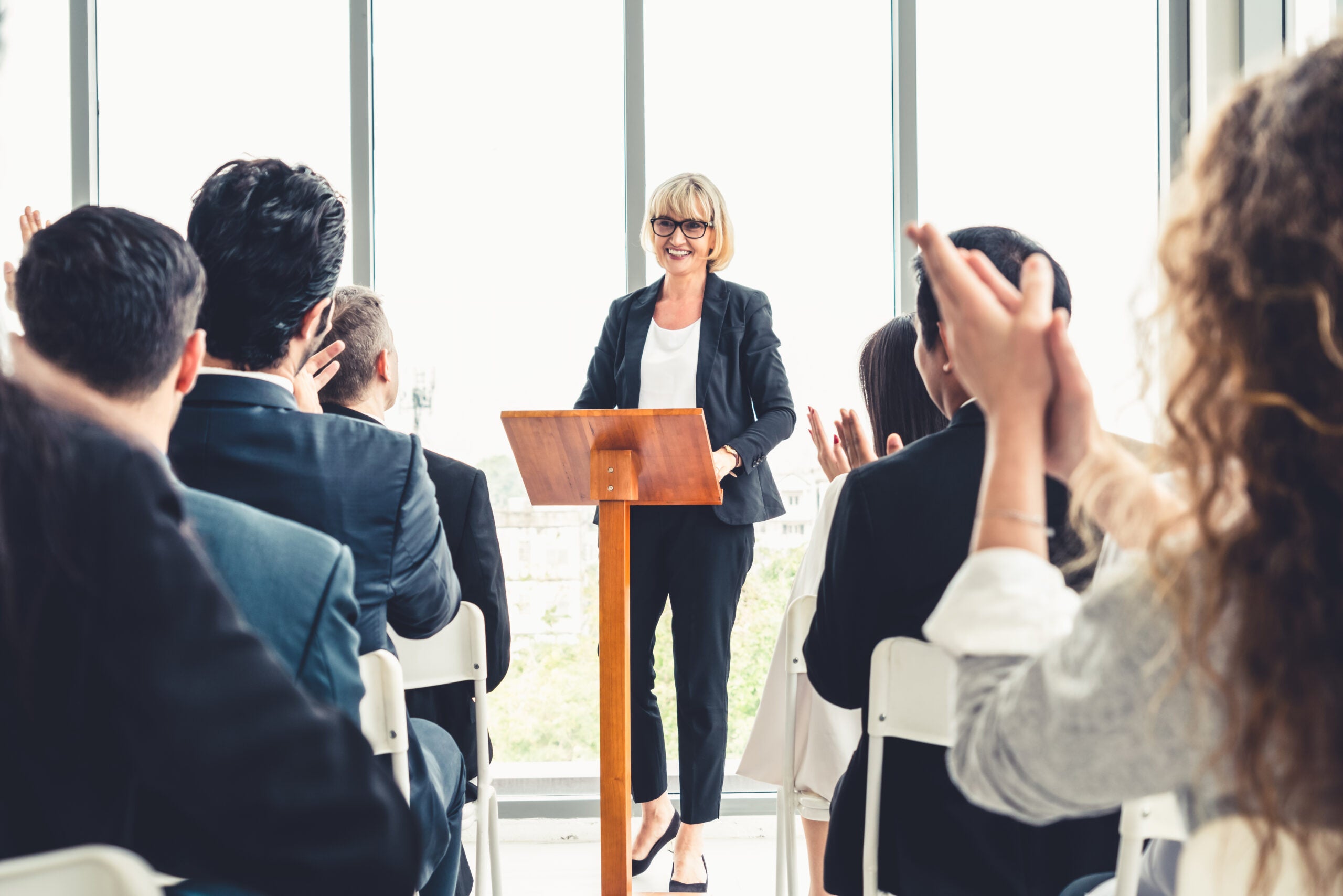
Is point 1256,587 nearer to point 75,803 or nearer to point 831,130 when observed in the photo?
point 75,803

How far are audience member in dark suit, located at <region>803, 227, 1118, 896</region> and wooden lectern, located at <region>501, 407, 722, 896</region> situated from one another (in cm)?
78

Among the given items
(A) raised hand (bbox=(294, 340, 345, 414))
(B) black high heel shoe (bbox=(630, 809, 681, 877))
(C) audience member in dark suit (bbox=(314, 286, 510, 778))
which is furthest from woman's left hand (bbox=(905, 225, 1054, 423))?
(B) black high heel shoe (bbox=(630, 809, 681, 877))

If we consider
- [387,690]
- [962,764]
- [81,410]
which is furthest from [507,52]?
[962,764]

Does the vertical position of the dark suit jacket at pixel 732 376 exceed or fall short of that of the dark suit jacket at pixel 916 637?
it exceeds it

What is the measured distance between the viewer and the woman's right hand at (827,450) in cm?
240

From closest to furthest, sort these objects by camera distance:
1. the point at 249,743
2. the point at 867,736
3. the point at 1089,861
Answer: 1. the point at 249,743
2. the point at 1089,861
3. the point at 867,736

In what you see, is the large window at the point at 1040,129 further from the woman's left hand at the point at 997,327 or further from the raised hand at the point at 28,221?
the woman's left hand at the point at 997,327

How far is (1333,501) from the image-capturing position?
0.62 metres

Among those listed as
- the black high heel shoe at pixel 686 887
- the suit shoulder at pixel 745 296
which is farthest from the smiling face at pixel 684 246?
the black high heel shoe at pixel 686 887

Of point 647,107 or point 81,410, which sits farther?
point 647,107

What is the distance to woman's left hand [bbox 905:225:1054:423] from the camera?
0.76 metres

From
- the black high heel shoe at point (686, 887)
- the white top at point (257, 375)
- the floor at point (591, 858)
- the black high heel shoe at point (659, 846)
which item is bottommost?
the floor at point (591, 858)

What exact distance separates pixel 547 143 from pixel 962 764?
3.37 metres

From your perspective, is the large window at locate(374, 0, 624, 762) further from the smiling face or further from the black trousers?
the black trousers
